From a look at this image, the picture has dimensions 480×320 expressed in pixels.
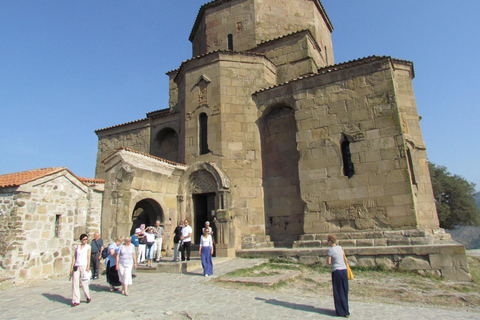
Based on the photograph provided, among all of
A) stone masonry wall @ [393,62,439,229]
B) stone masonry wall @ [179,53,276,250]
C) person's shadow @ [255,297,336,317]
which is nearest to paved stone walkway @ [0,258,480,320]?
person's shadow @ [255,297,336,317]

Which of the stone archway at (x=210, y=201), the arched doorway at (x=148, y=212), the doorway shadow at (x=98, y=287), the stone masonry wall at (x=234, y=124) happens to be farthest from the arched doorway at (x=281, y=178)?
the doorway shadow at (x=98, y=287)

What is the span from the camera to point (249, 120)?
500 inches

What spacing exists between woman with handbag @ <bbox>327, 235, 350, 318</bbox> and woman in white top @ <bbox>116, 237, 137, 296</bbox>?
13.4 feet

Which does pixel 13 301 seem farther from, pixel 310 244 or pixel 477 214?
pixel 477 214

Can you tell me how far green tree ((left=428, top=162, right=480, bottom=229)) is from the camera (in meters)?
24.3

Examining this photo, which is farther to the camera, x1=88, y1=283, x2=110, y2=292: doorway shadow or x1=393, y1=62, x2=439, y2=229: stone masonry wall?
x1=393, y1=62, x2=439, y2=229: stone masonry wall

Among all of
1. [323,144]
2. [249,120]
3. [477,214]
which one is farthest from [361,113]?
[477,214]

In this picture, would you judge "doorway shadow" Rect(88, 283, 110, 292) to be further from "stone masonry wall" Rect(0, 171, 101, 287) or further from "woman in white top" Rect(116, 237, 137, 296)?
"stone masonry wall" Rect(0, 171, 101, 287)

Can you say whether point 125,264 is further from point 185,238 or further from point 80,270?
point 185,238

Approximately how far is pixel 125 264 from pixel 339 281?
170 inches

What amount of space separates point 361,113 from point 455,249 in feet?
15.5

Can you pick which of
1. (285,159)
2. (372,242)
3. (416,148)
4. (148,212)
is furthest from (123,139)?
(416,148)

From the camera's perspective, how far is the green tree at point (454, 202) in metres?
24.3

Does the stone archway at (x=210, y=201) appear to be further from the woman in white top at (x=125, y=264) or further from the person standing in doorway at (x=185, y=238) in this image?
the woman in white top at (x=125, y=264)
